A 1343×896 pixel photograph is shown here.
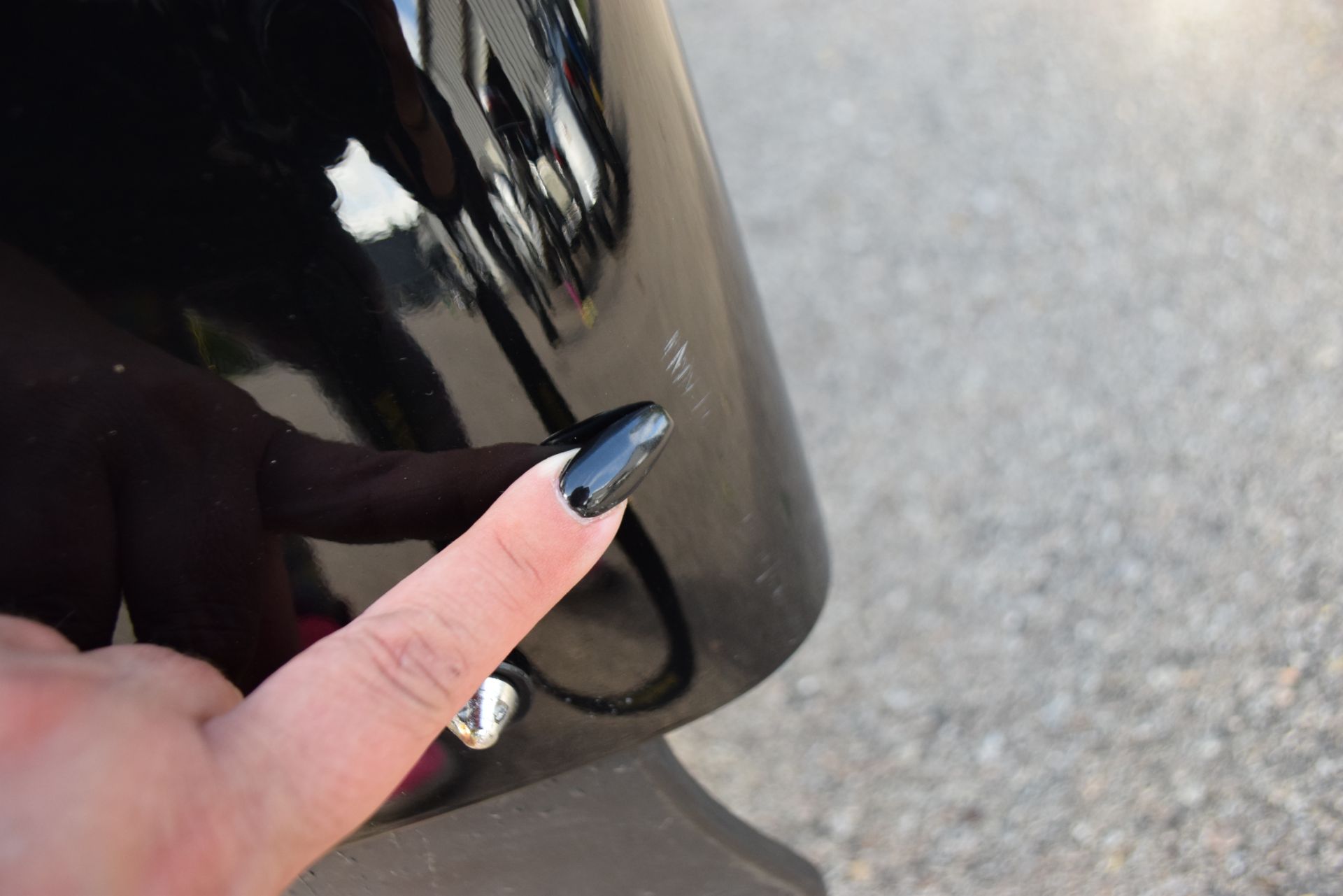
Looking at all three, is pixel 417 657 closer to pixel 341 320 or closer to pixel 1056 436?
pixel 341 320

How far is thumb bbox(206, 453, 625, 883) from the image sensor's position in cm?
56

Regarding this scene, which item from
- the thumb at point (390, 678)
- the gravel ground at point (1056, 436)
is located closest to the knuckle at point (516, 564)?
the thumb at point (390, 678)

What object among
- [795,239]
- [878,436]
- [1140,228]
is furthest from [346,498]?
[1140,228]

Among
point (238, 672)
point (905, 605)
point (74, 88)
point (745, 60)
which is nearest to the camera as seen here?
point (74, 88)

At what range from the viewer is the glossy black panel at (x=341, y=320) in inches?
21.4

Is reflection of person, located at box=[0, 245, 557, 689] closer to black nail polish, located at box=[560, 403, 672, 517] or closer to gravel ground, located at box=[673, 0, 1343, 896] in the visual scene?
black nail polish, located at box=[560, 403, 672, 517]

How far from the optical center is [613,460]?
0.68 m

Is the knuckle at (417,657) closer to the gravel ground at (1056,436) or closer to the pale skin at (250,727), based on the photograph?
the pale skin at (250,727)

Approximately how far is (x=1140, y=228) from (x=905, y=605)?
0.99 metres

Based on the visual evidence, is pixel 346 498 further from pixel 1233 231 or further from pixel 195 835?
pixel 1233 231

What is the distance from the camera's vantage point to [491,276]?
0.63 m

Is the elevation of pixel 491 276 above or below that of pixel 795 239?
above

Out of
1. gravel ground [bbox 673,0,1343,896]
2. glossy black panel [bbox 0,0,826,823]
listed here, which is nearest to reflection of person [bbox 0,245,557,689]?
glossy black panel [bbox 0,0,826,823]

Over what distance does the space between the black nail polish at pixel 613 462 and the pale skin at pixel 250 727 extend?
11 millimetres
